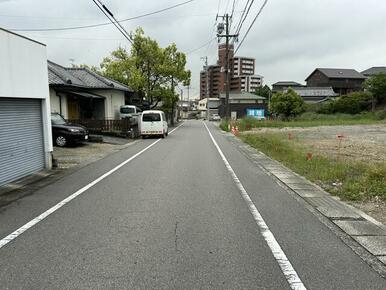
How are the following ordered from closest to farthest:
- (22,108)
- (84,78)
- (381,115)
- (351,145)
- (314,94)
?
(22,108), (351,145), (84,78), (381,115), (314,94)

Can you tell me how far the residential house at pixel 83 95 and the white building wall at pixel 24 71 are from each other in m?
12.3

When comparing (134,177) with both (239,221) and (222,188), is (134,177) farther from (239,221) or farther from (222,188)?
(239,221)

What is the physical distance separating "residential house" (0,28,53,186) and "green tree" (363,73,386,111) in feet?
200

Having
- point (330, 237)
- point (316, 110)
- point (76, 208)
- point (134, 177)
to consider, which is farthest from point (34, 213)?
point (316, 110)

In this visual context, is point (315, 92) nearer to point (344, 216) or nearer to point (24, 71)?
point (24, 71)

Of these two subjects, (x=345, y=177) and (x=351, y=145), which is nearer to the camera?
(x=345, y=177)

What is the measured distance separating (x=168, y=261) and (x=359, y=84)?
105 metres

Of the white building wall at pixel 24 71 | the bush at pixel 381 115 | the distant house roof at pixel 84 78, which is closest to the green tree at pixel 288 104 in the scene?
the bush at pixel 381 115

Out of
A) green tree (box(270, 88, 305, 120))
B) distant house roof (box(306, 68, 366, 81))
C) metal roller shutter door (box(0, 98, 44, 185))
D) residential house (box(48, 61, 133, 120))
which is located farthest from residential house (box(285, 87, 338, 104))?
metal roller shutter door (box(0, 98, 44, 185))

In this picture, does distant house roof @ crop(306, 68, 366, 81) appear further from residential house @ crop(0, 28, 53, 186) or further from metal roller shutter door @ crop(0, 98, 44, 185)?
metal roller shutter door @ crop(0, 98, 44, 185)

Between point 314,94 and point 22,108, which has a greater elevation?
point 314,94

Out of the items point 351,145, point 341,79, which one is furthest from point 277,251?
point 341,79

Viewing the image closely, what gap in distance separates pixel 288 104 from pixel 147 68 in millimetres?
22858

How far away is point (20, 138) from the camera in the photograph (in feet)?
30.7
